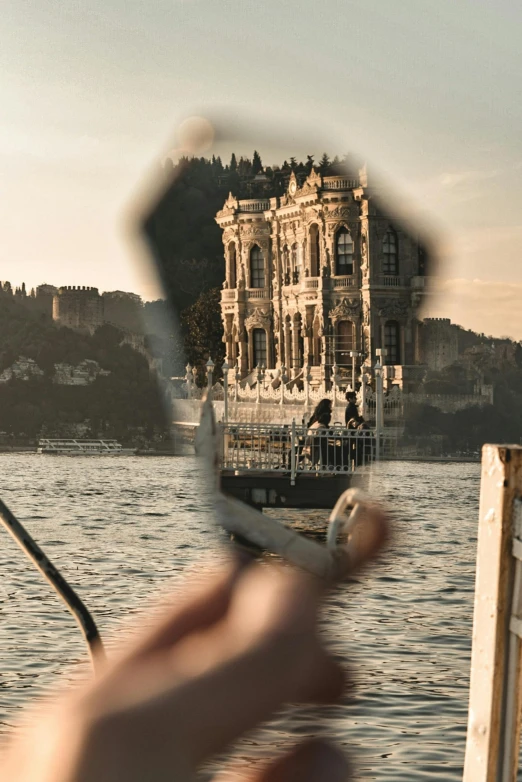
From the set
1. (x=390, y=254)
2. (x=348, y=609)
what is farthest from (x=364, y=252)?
(x=348, y=609)

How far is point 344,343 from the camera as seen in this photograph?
127 feet

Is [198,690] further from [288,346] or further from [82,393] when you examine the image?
[82,393]

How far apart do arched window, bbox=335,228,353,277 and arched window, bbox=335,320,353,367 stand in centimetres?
212

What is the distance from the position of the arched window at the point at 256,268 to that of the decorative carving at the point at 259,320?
164cm

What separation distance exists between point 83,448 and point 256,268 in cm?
1301

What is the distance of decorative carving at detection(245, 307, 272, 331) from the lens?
136 feet

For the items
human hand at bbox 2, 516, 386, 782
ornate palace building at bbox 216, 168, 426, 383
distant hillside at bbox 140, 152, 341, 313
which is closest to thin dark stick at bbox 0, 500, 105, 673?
human hand at bbox 2, 516, 386, 782

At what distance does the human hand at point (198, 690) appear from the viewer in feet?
2.72

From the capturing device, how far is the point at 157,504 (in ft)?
90.4

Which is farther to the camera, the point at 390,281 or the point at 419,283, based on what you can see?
the point at 419,283

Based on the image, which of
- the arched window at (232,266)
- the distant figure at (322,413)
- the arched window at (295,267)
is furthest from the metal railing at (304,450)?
the arched window at (232,266)

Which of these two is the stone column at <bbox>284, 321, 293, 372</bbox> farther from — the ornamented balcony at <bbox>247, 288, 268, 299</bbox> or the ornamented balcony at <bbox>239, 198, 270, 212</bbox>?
the ornamented balcony at <bbox>239, 198, 270, 212</bbox>

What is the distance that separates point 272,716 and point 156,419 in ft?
178

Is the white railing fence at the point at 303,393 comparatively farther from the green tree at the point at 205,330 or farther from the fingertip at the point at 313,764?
the fingertip at the point at 313,764
